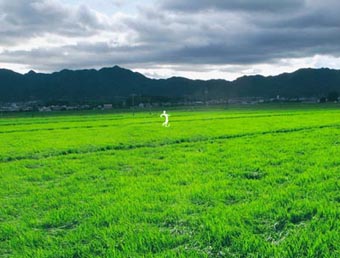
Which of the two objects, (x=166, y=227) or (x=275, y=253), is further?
(x=166, y=227)

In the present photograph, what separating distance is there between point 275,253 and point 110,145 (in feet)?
50.6

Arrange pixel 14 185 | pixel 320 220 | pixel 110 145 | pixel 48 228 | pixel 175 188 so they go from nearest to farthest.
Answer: pixel 320 220, pixel 48 228, pixel 175 188, pixel 14 185, pixel 110 145

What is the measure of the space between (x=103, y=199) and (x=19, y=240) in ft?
7.23

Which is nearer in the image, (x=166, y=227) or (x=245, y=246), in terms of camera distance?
(x=245, y=246)

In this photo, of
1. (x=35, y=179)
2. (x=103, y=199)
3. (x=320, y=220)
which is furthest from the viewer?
(x=35, y=179)

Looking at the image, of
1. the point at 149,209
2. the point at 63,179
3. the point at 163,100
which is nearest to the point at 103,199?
the point at 149,209

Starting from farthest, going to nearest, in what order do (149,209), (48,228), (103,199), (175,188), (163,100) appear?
(163,100)
(175,188)
(103,199)
(149,209)
(48,228)

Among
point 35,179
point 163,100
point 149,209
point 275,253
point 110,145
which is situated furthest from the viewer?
point 163,100

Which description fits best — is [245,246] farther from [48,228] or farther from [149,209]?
[48,228]

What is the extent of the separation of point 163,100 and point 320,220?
171m

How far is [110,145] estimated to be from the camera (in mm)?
19328

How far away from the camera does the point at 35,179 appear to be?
35.6 ft

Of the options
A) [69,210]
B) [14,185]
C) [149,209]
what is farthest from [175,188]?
[14,185]

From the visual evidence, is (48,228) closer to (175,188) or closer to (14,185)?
(175,188)
